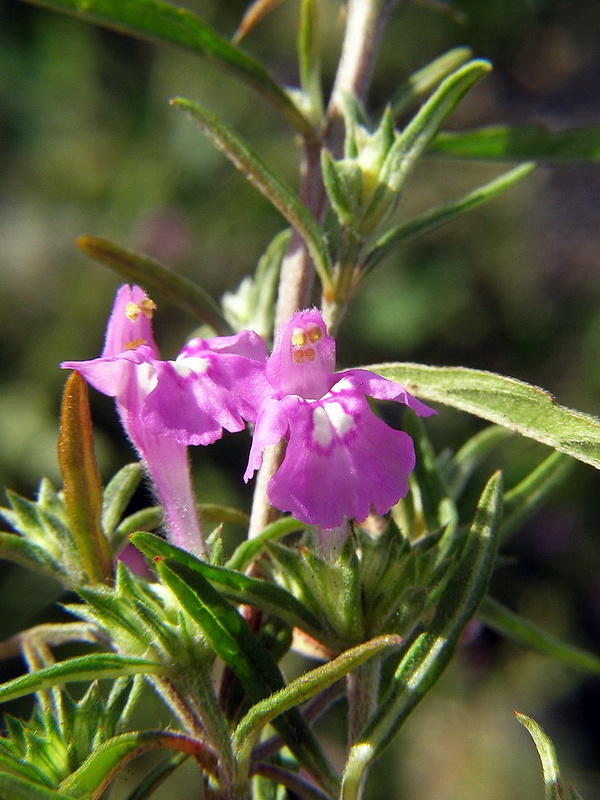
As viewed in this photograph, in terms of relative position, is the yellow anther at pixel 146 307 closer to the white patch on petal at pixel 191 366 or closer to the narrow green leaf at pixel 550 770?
the white patch on petal at pixel 191 366

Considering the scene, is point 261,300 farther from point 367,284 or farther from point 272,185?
point 367,284

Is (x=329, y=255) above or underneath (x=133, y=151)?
underneath

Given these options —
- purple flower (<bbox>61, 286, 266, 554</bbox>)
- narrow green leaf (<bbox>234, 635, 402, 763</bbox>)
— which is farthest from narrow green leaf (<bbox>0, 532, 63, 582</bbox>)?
narrow green leaf (<bbox>234, 635, 402, 763</bbox>)

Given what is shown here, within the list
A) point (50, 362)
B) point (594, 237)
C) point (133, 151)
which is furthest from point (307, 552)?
point (594, 237)

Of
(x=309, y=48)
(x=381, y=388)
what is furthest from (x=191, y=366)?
(x=309, y=48)

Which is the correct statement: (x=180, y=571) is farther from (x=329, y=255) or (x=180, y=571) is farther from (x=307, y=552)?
(x=329, y=255)

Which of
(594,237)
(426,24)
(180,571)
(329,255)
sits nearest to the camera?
(180,571)

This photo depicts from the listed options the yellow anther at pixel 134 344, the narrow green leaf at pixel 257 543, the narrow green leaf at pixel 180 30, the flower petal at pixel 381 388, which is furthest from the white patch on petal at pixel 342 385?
the narrow green leaf at pixel 180 30
